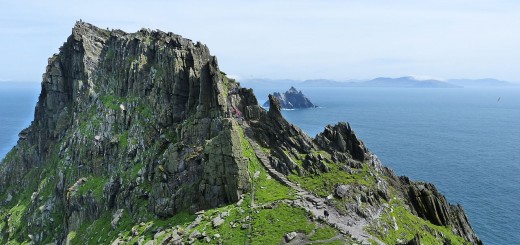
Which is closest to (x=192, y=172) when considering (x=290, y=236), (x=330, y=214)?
(x=290, y=236)

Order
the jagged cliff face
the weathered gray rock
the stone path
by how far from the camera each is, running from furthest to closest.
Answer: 1. the jagged cliff face
2. the stone path
3. the weathered gray rock

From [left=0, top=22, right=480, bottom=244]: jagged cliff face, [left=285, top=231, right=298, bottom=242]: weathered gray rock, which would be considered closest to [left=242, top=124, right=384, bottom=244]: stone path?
[left=0, top=22, right=480, bottom=244]: jagged cliff face

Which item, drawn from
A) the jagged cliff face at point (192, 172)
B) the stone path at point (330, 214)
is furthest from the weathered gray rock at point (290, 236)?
the stone path at point (330, 214)

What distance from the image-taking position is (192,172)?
273 feet

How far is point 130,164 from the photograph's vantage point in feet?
335

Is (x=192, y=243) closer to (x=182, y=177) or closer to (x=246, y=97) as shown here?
(x=182, y=177)

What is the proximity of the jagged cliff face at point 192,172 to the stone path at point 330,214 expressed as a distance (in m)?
0.23

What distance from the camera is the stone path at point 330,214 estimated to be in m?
63.8

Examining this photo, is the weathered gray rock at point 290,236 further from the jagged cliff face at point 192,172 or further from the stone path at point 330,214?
the stone path at point 330,214

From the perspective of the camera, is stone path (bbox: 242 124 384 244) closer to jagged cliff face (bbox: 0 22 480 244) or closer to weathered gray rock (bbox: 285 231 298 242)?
jagged cliff face (bbox: 0 22 480 244)

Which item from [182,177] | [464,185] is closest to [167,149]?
[182,177]

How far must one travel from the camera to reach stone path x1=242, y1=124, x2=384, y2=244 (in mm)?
63844

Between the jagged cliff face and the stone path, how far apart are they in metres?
0.23

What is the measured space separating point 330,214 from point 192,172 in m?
29.6
